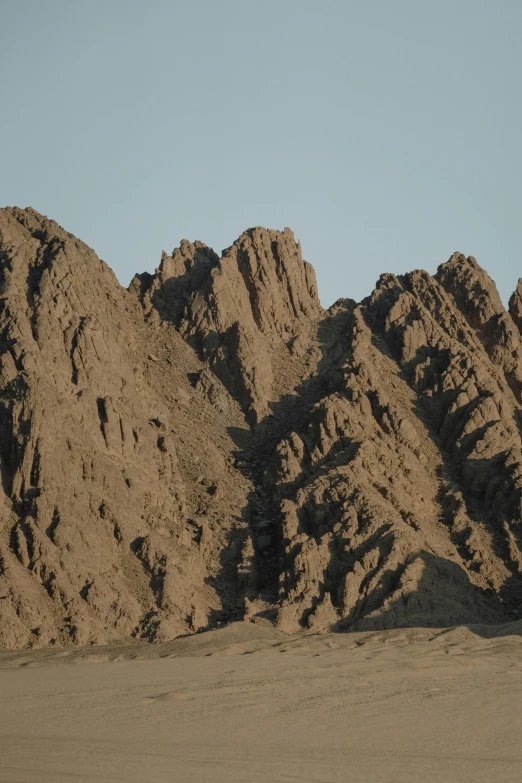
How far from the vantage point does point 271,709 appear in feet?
79.9

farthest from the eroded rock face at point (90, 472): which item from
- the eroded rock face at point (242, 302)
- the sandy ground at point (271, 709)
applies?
Result: the sandy ground at point (271, 709)

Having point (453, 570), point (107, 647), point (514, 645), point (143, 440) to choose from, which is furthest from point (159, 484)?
point (514, 645)

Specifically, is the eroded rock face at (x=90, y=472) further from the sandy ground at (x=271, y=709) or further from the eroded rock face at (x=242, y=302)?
the sandy ground at (x=271, y=709)

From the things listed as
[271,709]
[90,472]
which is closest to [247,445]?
[90,472]

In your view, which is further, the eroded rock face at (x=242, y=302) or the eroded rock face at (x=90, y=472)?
the eroded rock face at (x=242, y=302)

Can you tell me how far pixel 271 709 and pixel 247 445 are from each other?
17.5 metres

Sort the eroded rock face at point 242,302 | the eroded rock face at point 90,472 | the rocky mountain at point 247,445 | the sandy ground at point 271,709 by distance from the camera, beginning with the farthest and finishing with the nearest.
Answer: the eroded rock face at point 242,302
the rocky mountain at point 247,445
the eroded rock face at point 90,472
the sandy ground at point 271,709

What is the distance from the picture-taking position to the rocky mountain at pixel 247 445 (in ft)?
108

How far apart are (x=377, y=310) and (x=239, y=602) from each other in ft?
59.8

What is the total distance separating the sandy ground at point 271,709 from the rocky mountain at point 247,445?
2.18 meters

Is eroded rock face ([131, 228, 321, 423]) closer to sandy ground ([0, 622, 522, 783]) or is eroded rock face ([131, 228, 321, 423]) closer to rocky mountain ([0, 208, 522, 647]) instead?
rocky mountain ([0, 208, 522, 647])

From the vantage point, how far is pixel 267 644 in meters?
30.7

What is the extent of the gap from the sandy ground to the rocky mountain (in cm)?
218

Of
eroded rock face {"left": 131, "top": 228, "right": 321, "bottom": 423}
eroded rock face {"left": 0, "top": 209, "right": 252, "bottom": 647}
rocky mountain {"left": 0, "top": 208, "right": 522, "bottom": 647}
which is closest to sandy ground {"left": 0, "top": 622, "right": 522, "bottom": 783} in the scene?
eroded rock face {"left": 0, "top": 209, "right": 252, "bottom": 647}
